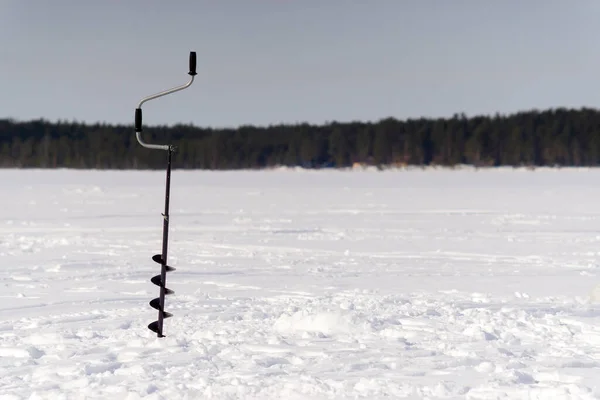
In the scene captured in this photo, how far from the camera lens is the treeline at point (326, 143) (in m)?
87.1

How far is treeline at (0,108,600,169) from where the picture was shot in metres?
87.1

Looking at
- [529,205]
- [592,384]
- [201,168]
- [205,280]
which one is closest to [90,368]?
[592,384]

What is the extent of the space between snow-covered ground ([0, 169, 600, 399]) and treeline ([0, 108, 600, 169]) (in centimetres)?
7097

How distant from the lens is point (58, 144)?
320 ft

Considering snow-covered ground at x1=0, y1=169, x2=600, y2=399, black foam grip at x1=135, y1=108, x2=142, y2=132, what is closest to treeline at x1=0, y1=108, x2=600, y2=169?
snow-covered ground at x1=0, y1=169, x2=600, y2=399

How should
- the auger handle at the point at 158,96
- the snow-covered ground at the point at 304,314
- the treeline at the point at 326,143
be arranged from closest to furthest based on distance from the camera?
the snow-covered ground at the point at 304,314 < the auger handle at the point at 158,96 < the treeline at the point at 326,143

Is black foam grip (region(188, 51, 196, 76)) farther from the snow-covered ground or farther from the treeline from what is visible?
the treeline

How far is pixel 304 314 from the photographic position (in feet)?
22.1

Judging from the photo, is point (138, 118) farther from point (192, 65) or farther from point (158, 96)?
point (192, 65)

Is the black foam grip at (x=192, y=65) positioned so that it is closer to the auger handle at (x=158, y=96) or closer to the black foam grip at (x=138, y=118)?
the auger handle at (x=158, y=96)

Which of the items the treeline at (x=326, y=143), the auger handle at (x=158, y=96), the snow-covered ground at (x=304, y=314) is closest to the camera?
the snow-covered ground at (x=304, y=314)

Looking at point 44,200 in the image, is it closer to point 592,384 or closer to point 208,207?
point 208,207

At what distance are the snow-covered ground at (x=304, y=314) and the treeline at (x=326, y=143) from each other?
70970mm

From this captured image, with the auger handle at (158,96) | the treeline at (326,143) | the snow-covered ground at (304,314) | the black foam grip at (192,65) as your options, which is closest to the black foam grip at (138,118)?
the auger handle at (158,96)
